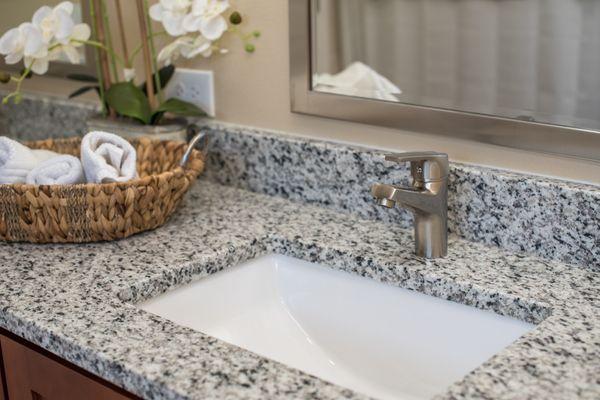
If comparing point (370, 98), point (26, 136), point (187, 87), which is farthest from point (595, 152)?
point (26, 136)

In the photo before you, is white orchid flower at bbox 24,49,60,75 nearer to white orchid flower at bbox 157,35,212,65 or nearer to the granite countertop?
white orchid flower at bbox 157,35,212,65

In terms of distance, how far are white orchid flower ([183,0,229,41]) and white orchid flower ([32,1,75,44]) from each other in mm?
198

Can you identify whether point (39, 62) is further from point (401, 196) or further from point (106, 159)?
point (401, 196)

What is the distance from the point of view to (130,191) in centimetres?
127

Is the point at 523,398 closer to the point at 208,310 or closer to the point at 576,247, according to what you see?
the point at 576,247

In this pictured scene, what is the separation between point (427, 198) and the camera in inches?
46.9

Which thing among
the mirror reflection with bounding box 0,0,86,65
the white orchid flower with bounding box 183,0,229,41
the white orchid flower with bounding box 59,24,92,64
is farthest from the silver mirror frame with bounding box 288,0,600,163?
the mirror reflection with bounding box 0,0,86,65

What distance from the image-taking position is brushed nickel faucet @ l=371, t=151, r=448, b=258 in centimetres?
117

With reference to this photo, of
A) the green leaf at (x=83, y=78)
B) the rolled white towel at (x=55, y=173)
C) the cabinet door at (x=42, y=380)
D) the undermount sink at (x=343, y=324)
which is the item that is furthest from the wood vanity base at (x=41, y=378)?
the green leaf at (x=83, y=78)

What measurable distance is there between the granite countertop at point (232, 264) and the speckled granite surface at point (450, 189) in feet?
0.07

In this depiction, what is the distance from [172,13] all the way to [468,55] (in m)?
0.54

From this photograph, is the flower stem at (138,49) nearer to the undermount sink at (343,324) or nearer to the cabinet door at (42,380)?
the undermount sink at (343,324)

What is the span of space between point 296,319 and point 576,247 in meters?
0.42

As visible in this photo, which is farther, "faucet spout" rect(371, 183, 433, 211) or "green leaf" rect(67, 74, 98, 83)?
"green leaf" rect(67, 74, 98, 83)
